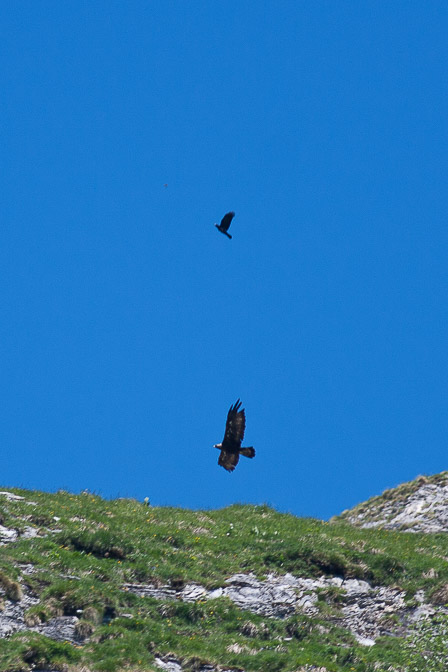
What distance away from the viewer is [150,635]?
70.2 ft

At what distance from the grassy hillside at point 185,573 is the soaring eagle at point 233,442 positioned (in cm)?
194

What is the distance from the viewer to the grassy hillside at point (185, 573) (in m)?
20.9

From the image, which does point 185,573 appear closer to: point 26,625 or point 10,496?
point 26,625

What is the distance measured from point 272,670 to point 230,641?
5.29 feet

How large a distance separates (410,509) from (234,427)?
1031 centimetres

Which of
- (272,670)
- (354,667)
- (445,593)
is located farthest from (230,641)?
(445,593)

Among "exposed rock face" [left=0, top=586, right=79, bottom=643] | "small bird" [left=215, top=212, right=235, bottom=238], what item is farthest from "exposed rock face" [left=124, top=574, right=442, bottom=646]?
"small bird" [left=215, top=212, right=235, bottom=238]

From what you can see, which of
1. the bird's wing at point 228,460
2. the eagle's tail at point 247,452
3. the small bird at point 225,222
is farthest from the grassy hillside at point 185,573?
the small bird at point 225,222

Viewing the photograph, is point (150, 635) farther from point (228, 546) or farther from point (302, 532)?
point (302, 532)

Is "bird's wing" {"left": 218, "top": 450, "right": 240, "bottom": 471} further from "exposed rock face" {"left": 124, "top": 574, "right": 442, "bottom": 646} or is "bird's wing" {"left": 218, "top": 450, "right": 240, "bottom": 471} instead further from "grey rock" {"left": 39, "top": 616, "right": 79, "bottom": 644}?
"grey rock" {"left": 39, "top": 616, "right": 79, "bottom": 644}

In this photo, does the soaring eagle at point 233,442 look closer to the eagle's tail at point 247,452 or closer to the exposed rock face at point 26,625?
the eagle's tail at point 247,452

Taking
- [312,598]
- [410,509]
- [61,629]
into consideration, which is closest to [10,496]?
[61,629]

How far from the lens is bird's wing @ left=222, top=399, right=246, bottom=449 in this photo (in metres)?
33.3

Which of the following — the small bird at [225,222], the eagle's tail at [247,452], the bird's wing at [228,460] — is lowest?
the bird's wing at [228,460]
